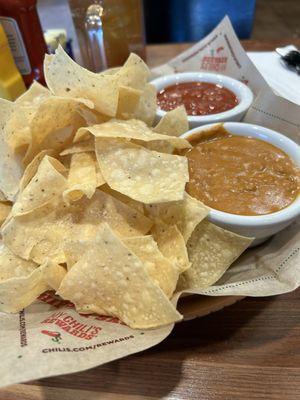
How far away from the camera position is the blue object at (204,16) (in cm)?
312

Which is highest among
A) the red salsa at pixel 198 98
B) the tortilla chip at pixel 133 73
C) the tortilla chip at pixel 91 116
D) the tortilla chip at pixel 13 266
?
the tortilla chip at pixel 133 73

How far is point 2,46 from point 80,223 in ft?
3.20

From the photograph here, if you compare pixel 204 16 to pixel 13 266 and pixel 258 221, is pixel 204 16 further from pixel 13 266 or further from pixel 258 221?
pixel 13 266

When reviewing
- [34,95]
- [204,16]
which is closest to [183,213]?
[34,95]

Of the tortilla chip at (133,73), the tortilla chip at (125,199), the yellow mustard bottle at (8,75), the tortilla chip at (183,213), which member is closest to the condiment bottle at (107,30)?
the yellow mustard bottle at (8,75)

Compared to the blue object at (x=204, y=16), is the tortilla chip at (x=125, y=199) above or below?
above

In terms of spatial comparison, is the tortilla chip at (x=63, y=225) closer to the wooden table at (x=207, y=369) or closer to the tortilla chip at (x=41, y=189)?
the tortilla chip at (x=41, y=189)

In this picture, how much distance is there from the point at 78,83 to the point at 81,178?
11.3 inches

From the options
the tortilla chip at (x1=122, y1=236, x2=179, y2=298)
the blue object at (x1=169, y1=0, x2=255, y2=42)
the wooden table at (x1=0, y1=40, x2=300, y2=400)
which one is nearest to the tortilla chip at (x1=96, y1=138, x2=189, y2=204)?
the tortilla chip at (x1=122, y1=236, x2=179, y2=298)

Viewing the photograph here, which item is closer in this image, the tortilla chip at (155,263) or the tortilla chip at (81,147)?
the tortilla chip at (155,263)

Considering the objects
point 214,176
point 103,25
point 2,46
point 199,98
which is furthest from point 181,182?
point 103,25

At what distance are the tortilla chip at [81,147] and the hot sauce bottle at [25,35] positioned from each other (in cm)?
86

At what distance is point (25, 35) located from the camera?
1.70 metres

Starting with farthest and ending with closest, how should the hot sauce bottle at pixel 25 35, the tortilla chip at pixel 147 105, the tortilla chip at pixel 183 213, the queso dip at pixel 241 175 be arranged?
the hot sauce bottle at pixel 25 35
the tortilla chip at pixel 147 105
the queso dip at pixel 241 175
the tortilla chip at pixel 183 213
